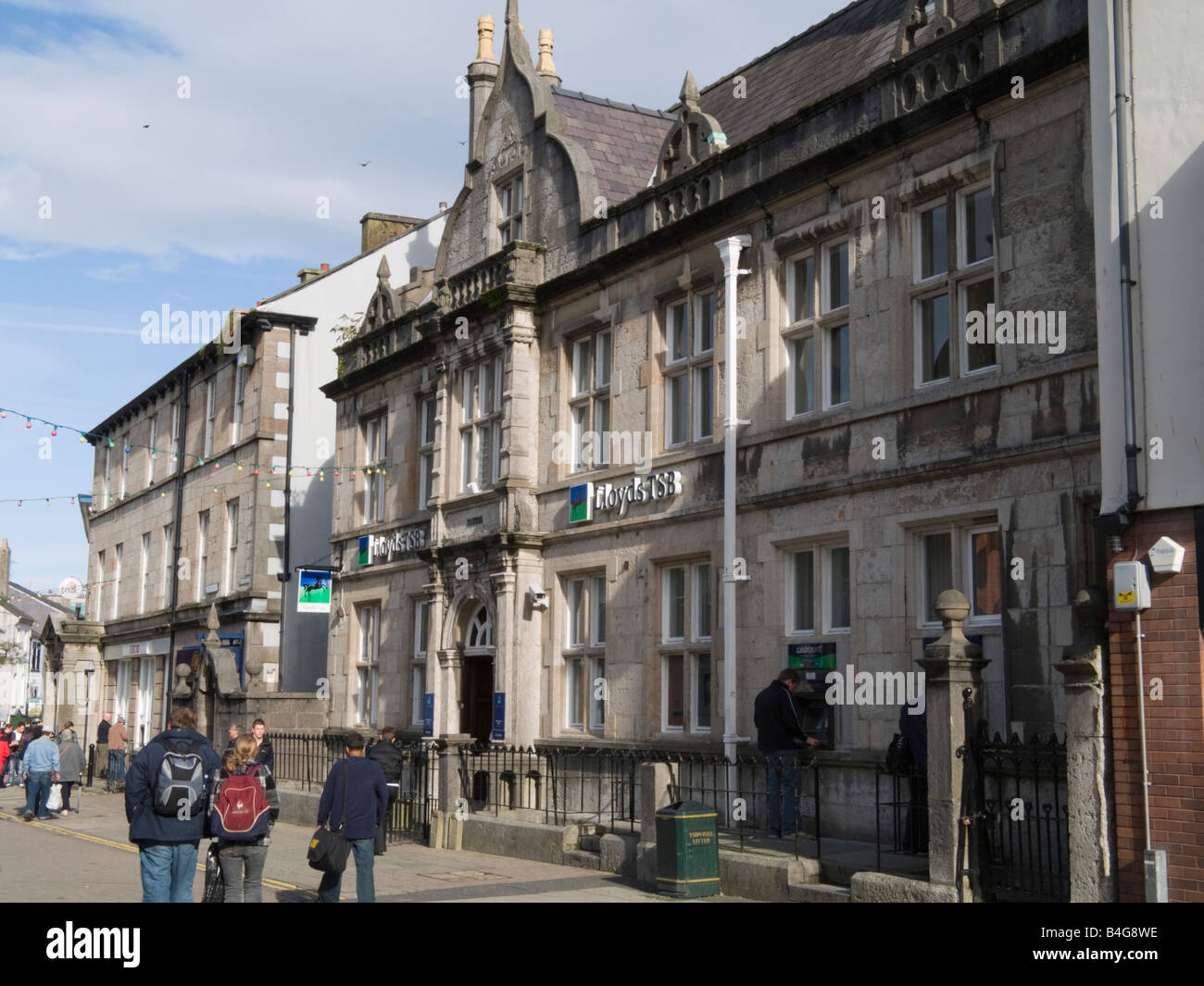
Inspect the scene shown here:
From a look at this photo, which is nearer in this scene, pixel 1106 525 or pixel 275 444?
pixel 1106 525

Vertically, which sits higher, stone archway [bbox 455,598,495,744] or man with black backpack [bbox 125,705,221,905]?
stone archway [bbox 455,598,495,744]

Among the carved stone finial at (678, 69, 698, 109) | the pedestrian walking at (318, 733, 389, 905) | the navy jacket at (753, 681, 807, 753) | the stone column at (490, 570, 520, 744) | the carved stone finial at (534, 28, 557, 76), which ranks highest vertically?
the carved stone finial at (534, 28, 557, 76)

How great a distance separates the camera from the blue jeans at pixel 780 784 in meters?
14.7

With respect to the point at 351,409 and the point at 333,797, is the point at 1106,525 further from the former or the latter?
the point at 351,409

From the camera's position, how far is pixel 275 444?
3234 centimetres

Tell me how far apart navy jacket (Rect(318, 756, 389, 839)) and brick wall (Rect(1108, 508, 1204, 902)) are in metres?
6.12

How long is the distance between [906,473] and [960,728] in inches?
147

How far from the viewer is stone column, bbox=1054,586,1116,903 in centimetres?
1073

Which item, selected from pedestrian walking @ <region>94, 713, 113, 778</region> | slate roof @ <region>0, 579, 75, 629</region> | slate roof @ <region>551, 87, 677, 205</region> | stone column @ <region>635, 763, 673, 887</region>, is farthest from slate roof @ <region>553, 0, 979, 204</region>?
slate roof @ <region>0, 579, 75, 629</region>

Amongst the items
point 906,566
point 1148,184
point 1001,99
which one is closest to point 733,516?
point 906,566

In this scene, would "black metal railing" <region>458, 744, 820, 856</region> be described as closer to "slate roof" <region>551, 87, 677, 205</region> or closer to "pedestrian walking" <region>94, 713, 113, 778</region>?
"slate roof" <region>551, 87, 677, 205</region>

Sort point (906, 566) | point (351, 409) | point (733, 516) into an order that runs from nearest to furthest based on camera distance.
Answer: point (906, 566), point (733, 516), point (351, 409)

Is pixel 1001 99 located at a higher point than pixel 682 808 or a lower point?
higher

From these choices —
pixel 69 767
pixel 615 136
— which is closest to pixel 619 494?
pixel 615 136
